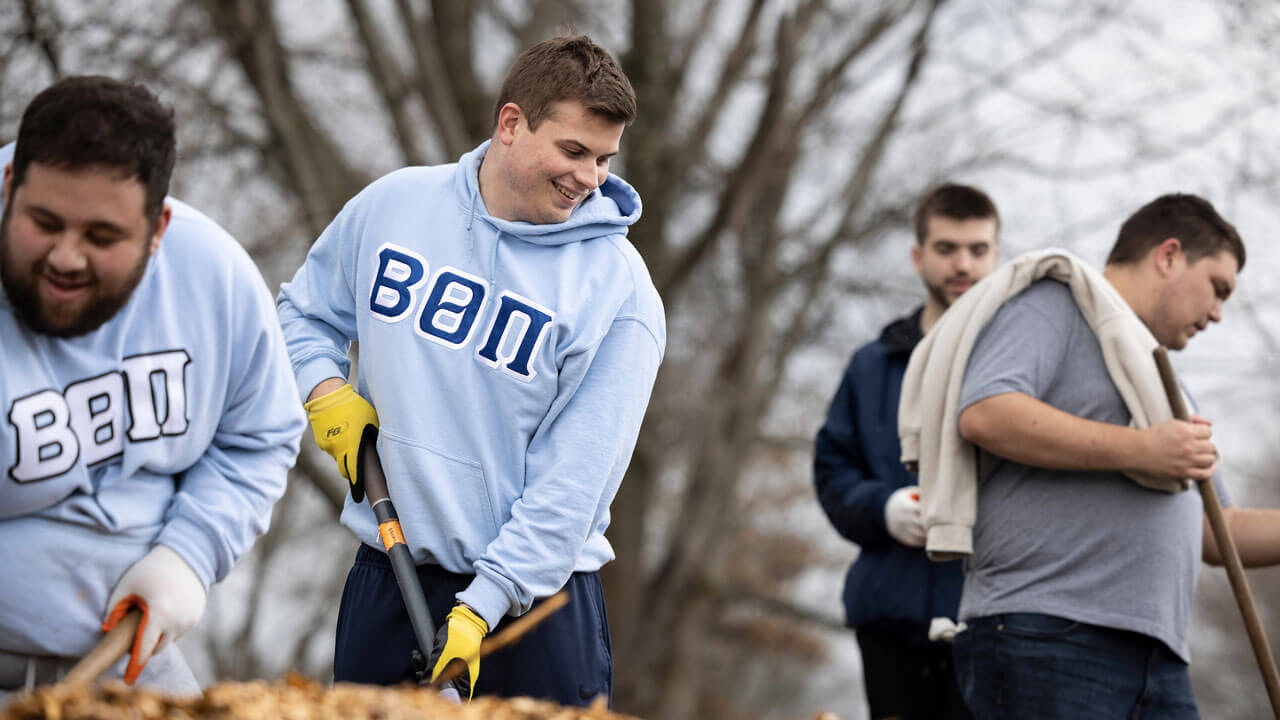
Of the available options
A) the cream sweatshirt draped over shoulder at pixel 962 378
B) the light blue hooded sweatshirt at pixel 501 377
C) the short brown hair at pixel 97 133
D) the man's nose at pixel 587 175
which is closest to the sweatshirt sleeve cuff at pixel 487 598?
the light blue hooded sweatshirt at pixel 501 377

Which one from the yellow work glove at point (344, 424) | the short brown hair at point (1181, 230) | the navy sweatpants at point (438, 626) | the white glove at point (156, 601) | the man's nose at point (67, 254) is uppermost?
the short brown hair at point (1181, 230)

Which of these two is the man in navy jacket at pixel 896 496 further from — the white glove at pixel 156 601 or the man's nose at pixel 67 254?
the man's nose at pixel 67 254

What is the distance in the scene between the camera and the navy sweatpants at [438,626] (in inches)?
116

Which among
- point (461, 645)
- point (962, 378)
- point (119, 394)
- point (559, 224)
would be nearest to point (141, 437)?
point (119, 394)

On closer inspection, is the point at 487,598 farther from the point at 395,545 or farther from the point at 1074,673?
the point at 1074,673

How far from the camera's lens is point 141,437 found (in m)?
2.45

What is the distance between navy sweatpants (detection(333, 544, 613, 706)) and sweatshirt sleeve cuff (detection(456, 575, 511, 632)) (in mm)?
170

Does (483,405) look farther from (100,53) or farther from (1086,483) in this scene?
(100,53)

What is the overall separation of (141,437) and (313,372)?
0.69 meters

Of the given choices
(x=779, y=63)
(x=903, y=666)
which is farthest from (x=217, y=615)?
(x=903, y=666)

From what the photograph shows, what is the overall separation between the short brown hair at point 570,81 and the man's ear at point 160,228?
91 centimetres

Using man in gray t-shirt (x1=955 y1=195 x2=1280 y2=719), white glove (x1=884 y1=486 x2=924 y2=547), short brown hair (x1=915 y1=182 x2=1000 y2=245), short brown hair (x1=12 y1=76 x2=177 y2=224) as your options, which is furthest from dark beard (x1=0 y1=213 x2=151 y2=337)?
short brown hair (x1=915 y1=182 x2=1000 y2=245)

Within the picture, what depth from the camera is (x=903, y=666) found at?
4.27 meters

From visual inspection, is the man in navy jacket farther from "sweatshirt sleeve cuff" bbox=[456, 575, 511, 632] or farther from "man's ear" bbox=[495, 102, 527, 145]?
"man's ear" bbox=[495, 102, 527, 145]
